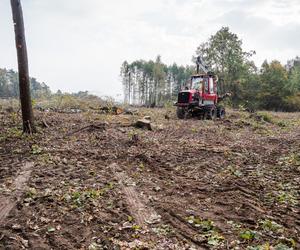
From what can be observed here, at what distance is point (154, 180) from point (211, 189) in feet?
3.85

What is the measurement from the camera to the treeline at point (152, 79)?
77562 millimetres

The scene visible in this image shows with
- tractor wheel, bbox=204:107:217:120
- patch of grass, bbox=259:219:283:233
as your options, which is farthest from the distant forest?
patch of grass, bbox=259:219:283:233

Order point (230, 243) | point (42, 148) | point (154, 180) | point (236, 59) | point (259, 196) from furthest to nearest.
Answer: point (236, 59) < point (42, 148) < point (154, 180) < point (259, 196) < point (230, 243)

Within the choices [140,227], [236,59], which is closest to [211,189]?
[140,227]

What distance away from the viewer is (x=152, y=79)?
7975cm

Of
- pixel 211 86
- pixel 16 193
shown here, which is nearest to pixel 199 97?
pixel 211 86

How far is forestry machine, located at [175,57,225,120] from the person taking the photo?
734 inches

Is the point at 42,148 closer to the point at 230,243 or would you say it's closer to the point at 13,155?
the point at 13,155

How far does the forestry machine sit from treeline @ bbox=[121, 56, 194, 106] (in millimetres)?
55422

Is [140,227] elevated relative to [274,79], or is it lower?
lower

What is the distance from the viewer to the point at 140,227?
14.0 feet

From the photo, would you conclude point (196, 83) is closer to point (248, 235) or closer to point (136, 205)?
point (136, 205)

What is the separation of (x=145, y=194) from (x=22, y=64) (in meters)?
6.69

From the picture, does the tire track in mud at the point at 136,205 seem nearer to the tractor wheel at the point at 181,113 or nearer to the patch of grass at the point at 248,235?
the patch of grass at the point at 248,235
